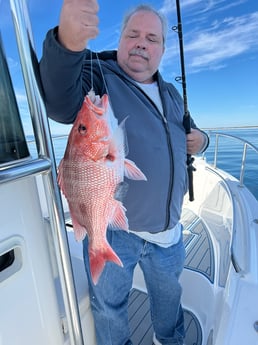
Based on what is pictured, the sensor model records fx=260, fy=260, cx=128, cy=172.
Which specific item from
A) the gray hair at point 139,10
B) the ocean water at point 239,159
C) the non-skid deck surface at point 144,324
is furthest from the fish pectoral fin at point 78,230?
the ocean water at point 239,159

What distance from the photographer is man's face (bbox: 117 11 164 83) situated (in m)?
1.17

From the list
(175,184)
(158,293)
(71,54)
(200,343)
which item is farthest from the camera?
(200,343)

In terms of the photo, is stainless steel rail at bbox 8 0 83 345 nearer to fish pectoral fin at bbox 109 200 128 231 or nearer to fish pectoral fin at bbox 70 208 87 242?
fish pectoral fin at bbox 70 208 87 242

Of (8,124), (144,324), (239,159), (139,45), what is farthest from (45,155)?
(239,159)

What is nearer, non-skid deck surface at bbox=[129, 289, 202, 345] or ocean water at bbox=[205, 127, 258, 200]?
non-skid deck surface at bbox=[129, 289, 202, 345]

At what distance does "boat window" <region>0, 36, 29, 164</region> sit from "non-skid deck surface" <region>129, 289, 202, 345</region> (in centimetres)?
145

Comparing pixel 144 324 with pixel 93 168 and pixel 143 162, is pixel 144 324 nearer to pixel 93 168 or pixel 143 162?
pixel 143 162

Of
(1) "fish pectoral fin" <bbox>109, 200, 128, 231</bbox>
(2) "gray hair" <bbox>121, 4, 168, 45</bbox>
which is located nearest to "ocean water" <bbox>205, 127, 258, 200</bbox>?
(2) "gray hair" <bbox>121, 4, 168, 45</bbox>

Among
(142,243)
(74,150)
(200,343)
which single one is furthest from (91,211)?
(200,343)

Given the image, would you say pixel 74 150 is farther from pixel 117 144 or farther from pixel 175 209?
pixel 175 209

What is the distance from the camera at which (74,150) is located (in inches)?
29.0

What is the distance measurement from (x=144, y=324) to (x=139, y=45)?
166cm

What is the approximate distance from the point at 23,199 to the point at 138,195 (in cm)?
52

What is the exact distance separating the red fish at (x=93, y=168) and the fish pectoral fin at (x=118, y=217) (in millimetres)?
15
